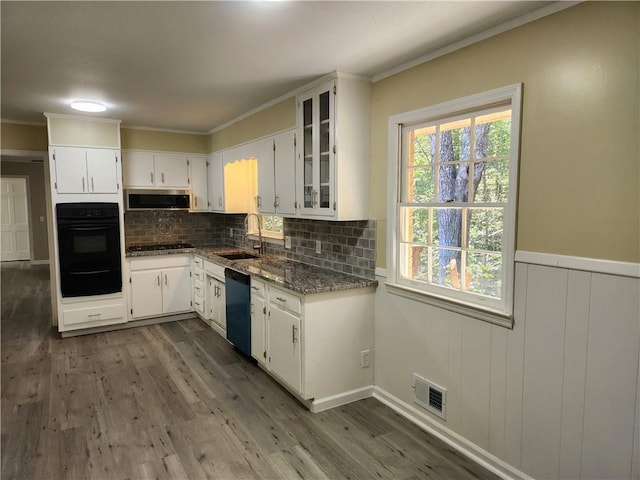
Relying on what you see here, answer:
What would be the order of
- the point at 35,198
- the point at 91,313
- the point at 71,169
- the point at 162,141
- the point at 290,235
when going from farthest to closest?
the point at 35,198
the point at 162,141
the point at 91,313
the point at 71,169
the point at 290,235

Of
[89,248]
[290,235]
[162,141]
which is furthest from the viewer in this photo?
[162,141]

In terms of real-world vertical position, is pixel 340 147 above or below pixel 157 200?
above

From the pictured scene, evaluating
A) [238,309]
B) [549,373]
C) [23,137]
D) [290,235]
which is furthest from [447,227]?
[23,137]

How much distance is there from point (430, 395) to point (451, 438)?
0.27 m

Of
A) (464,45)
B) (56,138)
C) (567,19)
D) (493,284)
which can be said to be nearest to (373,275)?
(493,284)

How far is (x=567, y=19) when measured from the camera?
6.01ft

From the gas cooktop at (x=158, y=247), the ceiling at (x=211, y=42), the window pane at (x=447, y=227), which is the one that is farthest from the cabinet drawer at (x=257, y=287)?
the gas cooktop at (x=158, y=247)

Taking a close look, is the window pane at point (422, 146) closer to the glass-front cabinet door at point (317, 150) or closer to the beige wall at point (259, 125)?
the glass-front cabinet door at point (317, 150)

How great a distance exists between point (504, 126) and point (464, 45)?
1.77ft

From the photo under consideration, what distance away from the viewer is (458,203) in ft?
7.92

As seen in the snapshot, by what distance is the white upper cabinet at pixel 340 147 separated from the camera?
116 inches

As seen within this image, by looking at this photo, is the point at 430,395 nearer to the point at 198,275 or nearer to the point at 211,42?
the point at 211,42

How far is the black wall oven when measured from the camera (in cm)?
431

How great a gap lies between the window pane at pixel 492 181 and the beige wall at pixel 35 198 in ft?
33.4
